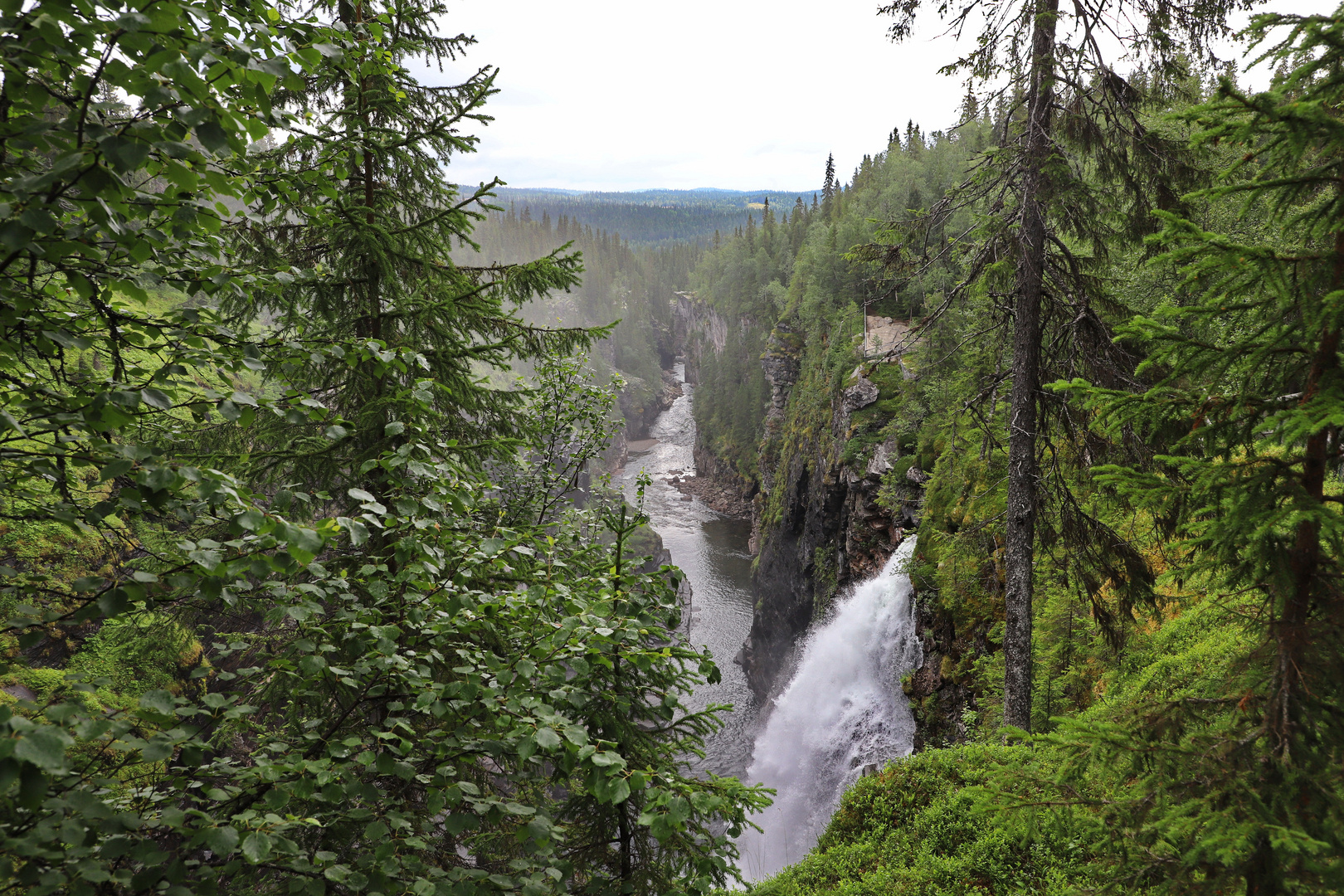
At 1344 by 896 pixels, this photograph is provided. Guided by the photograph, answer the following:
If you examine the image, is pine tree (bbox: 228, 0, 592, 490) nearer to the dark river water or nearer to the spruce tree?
the spruce tree

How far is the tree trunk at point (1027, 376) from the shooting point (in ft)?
24.9

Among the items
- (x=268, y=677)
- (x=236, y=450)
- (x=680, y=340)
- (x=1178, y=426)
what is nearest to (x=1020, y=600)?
(x=1178, y=426)

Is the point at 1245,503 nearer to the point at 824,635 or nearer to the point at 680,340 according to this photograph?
the point at 824,635

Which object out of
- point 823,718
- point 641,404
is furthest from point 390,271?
point 641,404

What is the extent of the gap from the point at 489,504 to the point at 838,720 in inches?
665

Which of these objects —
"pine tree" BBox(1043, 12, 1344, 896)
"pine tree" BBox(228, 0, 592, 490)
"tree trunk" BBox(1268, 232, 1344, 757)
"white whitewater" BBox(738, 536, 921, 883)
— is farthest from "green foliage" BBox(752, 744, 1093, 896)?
"white whitewater" BBox(738, 536, 921, 883)

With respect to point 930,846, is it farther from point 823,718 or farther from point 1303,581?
point 823,718

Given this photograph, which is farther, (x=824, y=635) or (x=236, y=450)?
Answer: (x=824, y=635)

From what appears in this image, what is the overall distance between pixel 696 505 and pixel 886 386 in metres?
35.3

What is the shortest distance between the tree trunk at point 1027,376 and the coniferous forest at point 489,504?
0.16ft

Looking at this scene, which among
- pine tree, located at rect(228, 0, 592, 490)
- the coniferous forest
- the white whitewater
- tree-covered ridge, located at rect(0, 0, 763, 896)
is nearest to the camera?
tree-covered ridge, located at rect(0, 0, 763, 896)

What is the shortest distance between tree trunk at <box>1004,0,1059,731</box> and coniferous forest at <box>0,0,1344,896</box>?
0.16 ft

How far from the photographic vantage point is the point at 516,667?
2.52 meters

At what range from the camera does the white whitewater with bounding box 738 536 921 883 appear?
17047 millimetres
